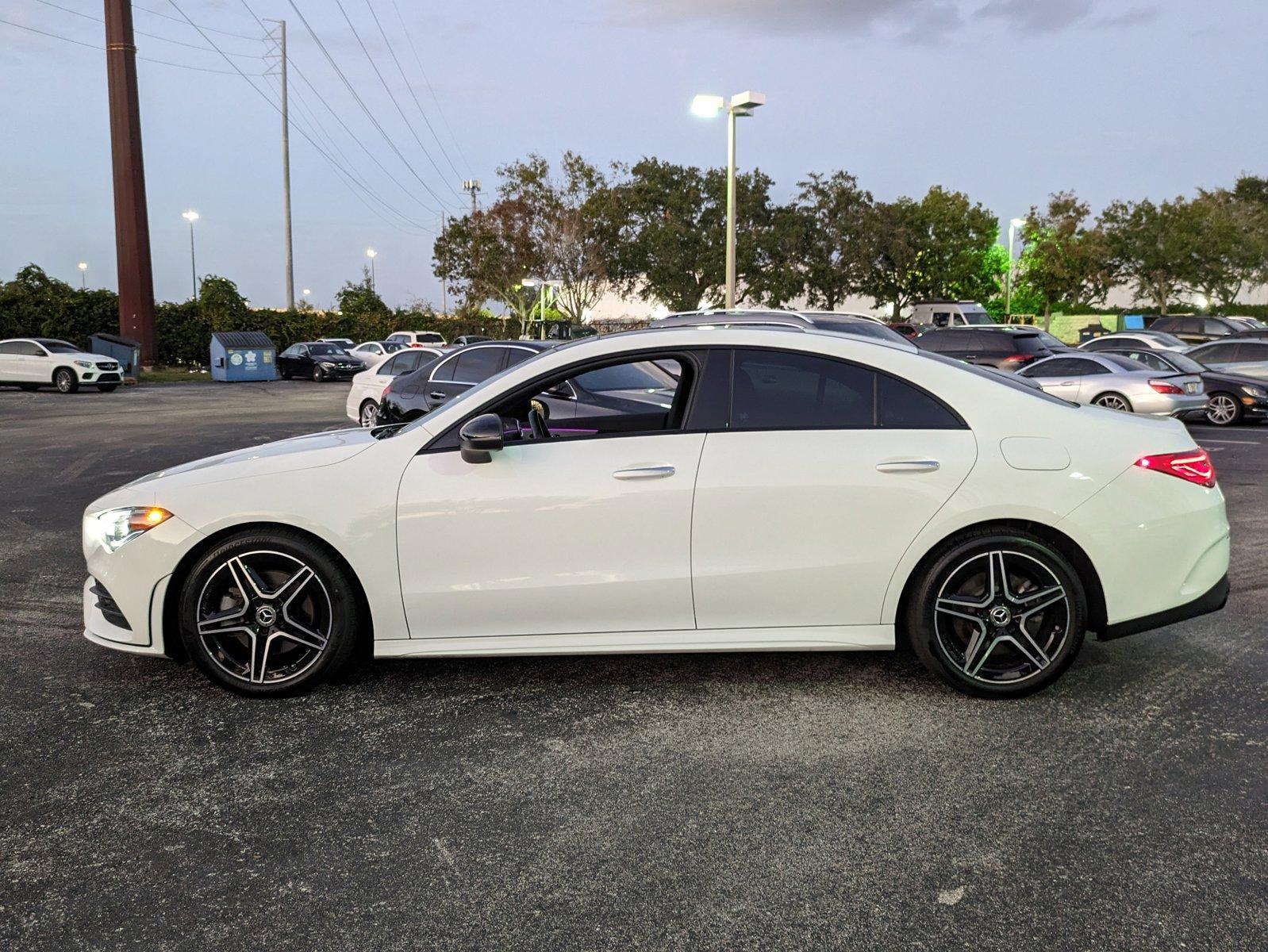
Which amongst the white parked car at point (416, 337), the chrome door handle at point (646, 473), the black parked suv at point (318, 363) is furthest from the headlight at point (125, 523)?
the white parked car at point (416, 337)

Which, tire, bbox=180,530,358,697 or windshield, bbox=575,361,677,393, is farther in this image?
windshield, bbox=575,361,677,393

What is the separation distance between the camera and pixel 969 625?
4566 millimetres

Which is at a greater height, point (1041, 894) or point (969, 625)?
point (969, 625)

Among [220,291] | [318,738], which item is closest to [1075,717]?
[318,738]

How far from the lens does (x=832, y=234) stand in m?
63.6

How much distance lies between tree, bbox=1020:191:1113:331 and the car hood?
5909 cm

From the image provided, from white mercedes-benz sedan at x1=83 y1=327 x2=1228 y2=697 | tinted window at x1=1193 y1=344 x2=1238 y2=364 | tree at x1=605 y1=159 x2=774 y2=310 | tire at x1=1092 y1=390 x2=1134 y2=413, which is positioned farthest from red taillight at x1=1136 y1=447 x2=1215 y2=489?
tree at x1=605 y1=159 x2=774 y2=310

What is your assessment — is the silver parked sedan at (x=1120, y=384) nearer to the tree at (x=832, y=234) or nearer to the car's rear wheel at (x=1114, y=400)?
the car's rear wheel at (x=1114, y=400)

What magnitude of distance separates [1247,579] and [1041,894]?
4.49 m

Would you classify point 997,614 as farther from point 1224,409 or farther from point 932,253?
point 932,253

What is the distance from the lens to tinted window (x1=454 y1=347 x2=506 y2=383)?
13.9 m

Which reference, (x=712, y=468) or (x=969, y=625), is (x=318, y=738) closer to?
(x=712, y=468)

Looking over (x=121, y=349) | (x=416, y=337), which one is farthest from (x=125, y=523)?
(x=416, y=337)

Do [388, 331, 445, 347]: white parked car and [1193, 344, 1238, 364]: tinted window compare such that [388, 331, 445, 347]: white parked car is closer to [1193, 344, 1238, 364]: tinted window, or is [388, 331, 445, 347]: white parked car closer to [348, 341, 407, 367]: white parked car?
[348, 341, 407, 367]: white parked car
